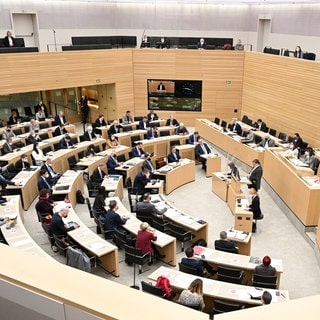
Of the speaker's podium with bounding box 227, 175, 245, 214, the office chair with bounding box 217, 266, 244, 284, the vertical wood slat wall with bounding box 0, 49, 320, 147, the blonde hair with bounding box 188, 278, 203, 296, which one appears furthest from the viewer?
the vertical wood slat wall with bounding box 0, 49, 320, 147

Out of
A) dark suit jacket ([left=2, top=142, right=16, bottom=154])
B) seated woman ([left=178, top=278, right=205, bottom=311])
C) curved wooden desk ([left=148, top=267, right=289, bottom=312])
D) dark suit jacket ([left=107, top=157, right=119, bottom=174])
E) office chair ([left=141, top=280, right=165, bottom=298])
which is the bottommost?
dark suit jacket ([left=107, top=157, right=119, bottom=174])

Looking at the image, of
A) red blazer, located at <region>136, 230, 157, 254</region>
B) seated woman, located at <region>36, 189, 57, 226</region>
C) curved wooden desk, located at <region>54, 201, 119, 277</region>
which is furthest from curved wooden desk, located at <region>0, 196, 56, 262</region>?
red blazer, located at <region>136, 230, 157, 254</region>

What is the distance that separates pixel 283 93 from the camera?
54.5ft

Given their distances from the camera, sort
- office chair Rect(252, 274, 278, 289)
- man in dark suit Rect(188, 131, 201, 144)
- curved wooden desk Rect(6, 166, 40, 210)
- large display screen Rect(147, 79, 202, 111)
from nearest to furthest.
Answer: office chair Rect(252, 274, 278, 289) < curved wooden desk Rect(6, 166, 40, 210) < man in dark suit Rect(188, 131, 201, 144) < large display screen Rect(147, 79, 202, 111)

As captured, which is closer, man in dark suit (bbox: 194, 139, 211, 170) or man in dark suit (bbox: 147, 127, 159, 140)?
man in dark suit (bbox: 194, 139, 211, 170)

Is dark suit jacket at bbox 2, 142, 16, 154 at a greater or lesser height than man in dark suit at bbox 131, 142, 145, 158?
greater

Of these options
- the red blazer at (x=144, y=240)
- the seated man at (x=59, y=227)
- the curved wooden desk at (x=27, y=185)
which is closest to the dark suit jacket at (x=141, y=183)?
the curved wooden desk at (x=27, y=185)

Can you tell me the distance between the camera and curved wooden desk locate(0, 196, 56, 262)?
283 inches

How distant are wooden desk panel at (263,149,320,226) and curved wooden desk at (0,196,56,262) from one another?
21.2ft

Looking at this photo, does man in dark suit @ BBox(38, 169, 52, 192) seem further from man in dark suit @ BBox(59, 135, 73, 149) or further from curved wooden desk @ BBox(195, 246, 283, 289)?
curved wooden desk @ BBox(195, 246, 283, 289)

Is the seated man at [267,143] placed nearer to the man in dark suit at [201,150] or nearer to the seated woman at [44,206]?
the man in dark suit at [201,150]

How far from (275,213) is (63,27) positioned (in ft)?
51.5

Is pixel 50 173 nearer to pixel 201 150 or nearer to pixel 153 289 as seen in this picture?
pixel 201 150

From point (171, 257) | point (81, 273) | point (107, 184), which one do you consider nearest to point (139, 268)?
point (171, 257)
